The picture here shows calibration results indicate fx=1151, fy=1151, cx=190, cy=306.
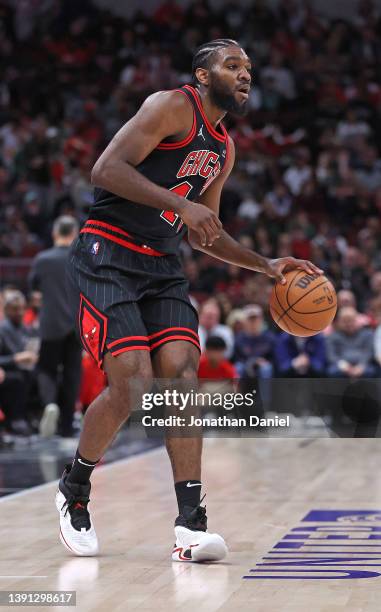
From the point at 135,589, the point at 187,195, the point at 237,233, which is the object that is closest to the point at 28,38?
the point at 237,233

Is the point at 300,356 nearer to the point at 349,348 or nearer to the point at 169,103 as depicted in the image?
the point at 349,348

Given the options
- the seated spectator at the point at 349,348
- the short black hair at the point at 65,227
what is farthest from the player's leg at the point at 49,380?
the seated spectator at the point at 349,348

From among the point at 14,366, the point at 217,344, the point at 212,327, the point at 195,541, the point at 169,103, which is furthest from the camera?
the point at 212,327

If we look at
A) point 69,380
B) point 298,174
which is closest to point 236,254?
point 69,380

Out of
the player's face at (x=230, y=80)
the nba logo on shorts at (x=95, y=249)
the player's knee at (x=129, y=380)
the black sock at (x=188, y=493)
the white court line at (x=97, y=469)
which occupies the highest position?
the player's face at (x=230, y=80)

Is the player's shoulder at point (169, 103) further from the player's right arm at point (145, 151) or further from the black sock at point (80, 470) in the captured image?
the black sock at point (80, 470)

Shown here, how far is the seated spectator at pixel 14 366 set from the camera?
32.2 feet

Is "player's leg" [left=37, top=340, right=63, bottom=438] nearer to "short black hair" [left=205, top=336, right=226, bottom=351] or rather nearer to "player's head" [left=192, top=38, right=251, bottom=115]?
"short black hair" [left=205, top=336, right=226, bottom=351]

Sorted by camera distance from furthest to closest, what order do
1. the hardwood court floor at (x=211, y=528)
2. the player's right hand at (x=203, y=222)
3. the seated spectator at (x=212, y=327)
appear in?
the seated spectator at (x=212, y=327), the player's right hand at (x=203, y=222), the hardwood court floor at (x=211, y=528)

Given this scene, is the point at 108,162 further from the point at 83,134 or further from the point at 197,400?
the point at 83,134

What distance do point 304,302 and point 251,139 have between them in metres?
12.1

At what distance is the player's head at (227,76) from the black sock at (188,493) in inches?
57.2

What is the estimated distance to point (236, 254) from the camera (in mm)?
4688

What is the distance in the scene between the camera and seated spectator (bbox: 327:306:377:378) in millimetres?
11266
